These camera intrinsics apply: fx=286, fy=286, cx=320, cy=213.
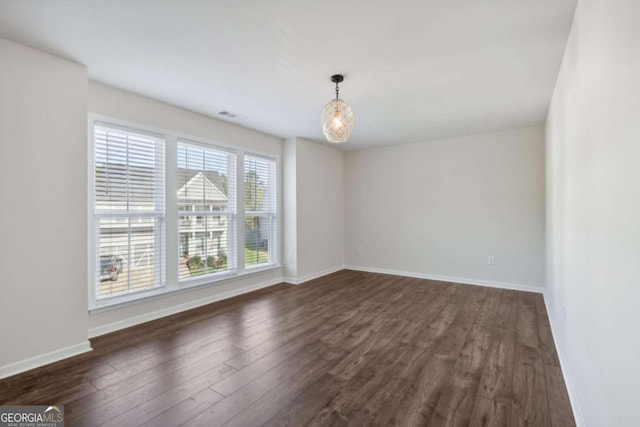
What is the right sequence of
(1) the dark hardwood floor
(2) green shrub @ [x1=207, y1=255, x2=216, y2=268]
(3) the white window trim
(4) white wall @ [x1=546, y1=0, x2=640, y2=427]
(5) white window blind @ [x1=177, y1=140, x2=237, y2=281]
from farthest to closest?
(2) green shrub @ [x1=207, y1=255, x2=216, y2=268], (5) white window blind @ [x1=177, y1=140, x2=237, y2=281], (3) the white window trim, (1) the dark hardwood floor, (4) white wall @ [x1=546, y1=0, x2=640, y2=427]

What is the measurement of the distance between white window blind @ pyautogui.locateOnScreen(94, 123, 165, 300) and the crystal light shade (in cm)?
216

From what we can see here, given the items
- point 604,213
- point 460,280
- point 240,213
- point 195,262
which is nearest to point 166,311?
point 195,262

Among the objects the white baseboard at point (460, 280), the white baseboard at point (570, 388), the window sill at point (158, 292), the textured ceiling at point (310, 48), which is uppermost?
the textured ceiling at point (310, 48)

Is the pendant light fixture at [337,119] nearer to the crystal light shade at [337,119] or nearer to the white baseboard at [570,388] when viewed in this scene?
the crystal light shade at [337,119]

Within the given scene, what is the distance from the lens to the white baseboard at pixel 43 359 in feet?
7.20

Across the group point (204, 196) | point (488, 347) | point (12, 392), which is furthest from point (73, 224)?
point (488, 347)

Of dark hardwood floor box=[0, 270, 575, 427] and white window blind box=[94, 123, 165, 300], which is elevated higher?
white window blind box=[94, 123, 165, 300]

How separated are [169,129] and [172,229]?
1.23 m

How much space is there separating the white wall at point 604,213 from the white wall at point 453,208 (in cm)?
269

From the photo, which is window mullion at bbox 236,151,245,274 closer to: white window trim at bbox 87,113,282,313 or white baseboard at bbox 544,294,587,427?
white window trim at bbox 87,113,282,313

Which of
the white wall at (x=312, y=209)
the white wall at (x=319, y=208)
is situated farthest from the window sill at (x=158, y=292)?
the white wall at (x=319, y=208)

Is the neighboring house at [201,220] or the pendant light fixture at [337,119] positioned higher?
the pendant light fixture at [337,119]

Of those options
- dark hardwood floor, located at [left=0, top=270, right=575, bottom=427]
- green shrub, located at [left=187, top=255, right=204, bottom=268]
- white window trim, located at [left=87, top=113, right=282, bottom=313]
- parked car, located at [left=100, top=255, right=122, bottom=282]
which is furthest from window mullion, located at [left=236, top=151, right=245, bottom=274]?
parked car, located at [left=100, top=255, right=122, bottom=282]

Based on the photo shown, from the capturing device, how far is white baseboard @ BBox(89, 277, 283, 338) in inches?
116
